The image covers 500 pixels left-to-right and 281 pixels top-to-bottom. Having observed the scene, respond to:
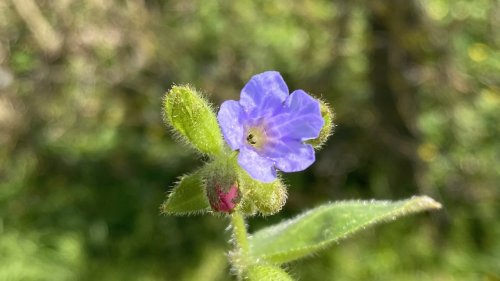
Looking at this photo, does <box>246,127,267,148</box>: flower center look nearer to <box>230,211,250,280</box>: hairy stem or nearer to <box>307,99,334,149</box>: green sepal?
<box>307,99,334,149</box>: green sepal

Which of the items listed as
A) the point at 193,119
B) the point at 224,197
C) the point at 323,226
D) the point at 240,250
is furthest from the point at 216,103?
the point at 224,197

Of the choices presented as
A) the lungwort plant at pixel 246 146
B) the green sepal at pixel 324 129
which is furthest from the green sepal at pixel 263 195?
the green sepal at pixel 324 129

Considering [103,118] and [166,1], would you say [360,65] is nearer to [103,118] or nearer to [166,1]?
[166,1]

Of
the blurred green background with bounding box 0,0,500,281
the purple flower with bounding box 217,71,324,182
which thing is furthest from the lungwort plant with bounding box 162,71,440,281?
the blurred green background with bounding box 0,0,500,281

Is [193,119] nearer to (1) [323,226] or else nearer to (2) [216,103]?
(1) [323,226]

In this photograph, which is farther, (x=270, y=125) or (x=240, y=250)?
(x=240, y=250)

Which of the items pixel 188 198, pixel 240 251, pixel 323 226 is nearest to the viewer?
pixel 188 198

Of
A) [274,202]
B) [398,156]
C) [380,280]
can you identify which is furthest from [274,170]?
[398,156]
